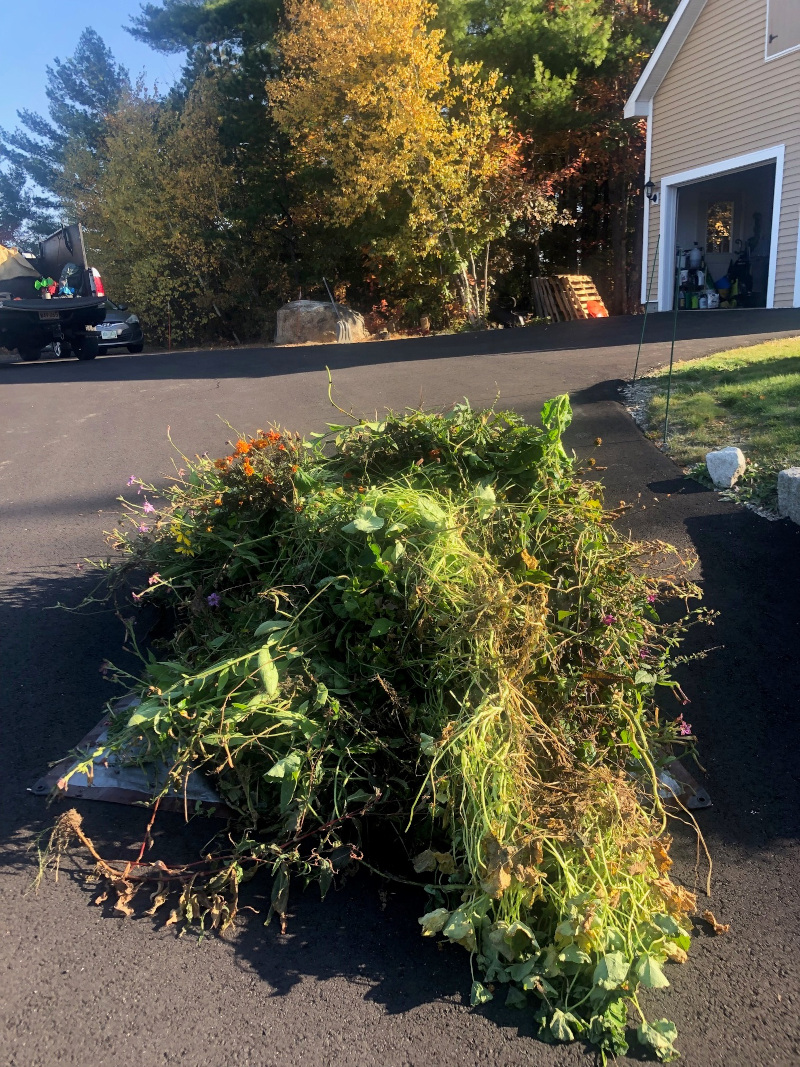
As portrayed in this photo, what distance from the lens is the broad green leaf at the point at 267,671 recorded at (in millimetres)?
2453

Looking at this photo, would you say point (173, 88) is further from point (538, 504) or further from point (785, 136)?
point (538, 504)

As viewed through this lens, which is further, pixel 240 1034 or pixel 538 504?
pixel 538 504

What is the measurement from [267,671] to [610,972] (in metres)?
1.29

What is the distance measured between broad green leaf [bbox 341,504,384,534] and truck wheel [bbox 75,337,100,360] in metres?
12.7

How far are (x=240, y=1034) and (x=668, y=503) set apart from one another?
4.19 m

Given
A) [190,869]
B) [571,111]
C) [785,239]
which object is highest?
[571,111]

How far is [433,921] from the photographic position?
219cm

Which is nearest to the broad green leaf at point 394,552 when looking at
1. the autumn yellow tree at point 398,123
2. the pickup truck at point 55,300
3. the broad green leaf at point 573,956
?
the broad green leaf at point 573,956

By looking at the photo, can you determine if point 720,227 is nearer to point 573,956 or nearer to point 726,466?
point 726,466

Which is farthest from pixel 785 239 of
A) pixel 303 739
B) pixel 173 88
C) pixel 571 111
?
pixel 173 88

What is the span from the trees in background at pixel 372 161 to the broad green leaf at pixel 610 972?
53.8ft

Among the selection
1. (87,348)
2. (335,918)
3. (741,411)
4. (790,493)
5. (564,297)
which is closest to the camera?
(335,918)

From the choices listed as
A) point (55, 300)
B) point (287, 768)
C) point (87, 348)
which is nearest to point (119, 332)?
point (87, 348)

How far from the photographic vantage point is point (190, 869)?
2469 millimetres
